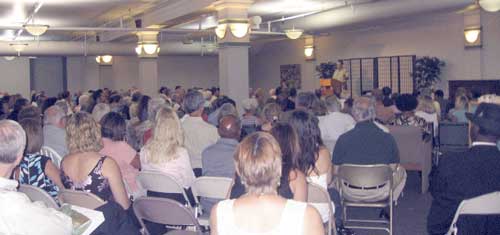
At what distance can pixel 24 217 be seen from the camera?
248 cm

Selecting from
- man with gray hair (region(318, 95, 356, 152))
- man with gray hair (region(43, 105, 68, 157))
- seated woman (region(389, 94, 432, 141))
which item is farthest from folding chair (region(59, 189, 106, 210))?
seated woman (region(389, 94, 432, 141))

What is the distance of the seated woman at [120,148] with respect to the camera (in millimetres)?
5160

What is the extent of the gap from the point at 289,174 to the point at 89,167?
145cm

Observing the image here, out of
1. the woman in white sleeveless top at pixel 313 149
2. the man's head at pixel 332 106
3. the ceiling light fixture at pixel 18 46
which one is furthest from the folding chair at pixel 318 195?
the ceiling light fixture at pixel 18 46

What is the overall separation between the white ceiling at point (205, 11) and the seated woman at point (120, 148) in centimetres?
589

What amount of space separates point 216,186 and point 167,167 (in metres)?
0.79

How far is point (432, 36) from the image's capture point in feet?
48.8

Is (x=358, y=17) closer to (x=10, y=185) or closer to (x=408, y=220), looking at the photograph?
(x=408, y=220)

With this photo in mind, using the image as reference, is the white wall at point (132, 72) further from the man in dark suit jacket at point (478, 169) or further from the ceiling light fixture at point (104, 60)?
the man in dark suit jacket at point (478, 169)

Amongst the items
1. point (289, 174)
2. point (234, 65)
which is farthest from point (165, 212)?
point (234, 65)

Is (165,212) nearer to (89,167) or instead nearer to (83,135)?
(89,167)

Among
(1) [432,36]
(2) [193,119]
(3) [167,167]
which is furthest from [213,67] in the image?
(3) [167,167]

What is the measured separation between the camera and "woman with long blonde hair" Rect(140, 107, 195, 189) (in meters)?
5.00

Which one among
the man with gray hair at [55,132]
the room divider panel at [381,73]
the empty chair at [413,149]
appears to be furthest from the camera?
the room divider panel at [381,73]
